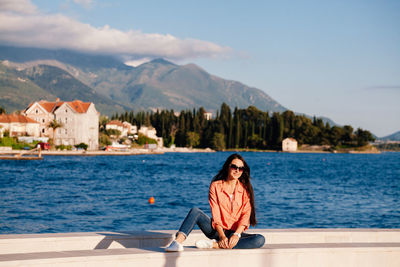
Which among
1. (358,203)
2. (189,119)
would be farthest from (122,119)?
(358,203)

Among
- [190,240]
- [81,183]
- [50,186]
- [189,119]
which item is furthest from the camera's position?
[189,119]

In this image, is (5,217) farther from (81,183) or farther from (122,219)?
(81,183)

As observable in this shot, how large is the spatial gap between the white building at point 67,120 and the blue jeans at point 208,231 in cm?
8129

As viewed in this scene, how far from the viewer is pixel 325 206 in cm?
2367

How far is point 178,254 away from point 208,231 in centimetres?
85

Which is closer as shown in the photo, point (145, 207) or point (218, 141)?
point (145, 207)

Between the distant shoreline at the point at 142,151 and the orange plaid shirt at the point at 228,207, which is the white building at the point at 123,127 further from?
the orange plaid shirt at the point at 228,207

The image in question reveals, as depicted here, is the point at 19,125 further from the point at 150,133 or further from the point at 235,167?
the point at 235,167

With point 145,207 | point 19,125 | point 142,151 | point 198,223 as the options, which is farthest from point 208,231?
point 142,151

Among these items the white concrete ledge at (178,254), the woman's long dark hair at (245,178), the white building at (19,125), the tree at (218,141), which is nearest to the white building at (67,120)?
the white building at (19,125)

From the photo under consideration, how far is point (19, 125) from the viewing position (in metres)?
81.9

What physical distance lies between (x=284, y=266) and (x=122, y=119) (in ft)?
399

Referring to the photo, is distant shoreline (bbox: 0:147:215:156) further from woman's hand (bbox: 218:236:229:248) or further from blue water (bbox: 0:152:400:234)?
woman's hand (bbox: 218:236:229:248)

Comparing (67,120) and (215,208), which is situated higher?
(67,120)
